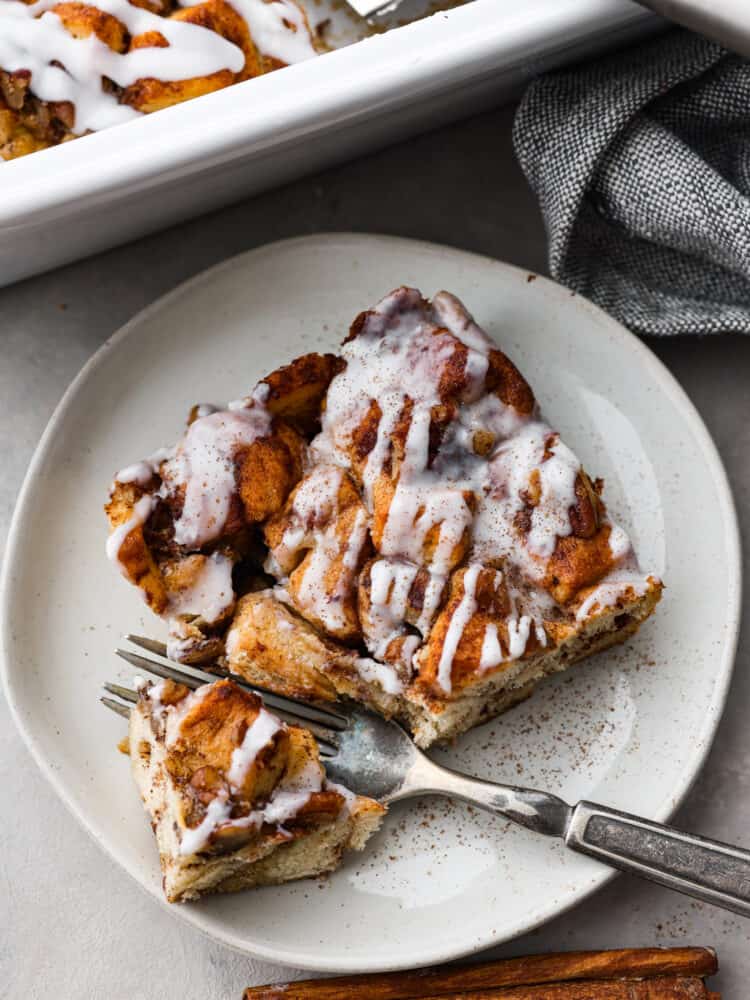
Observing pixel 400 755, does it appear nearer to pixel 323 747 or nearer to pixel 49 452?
pixel 323 747

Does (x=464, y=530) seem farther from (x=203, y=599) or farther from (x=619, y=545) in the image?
(x=203, y=599)

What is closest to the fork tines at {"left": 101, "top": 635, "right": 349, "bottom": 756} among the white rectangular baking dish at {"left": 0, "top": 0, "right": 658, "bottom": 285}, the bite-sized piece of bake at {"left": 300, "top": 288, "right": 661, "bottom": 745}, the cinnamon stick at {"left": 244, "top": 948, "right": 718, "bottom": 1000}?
the bite-sized piece of bake at {"left": 300, "top": 288, "right": 661, "bottom": 745}

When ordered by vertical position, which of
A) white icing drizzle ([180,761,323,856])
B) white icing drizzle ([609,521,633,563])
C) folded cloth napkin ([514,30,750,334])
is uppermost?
folded cloth napkin ([514,30,750,334])

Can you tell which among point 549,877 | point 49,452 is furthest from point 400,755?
point 49,452

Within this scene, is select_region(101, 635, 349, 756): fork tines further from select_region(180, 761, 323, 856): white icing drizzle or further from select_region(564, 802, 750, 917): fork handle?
select_region(564, 802, 750, 917): fork handle

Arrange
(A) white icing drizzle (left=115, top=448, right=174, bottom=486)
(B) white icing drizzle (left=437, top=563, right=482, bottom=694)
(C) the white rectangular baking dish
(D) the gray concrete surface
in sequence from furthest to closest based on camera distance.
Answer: (D) the gray concrete surface → (A) white icing drizzle (left=115, top=448, right=174, bottom=486) → (B) white icing drizzle (left=437, top=563, right=482, bottom=694) → (C) the white rectangular baking dish

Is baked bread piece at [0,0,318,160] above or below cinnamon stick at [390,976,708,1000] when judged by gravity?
above

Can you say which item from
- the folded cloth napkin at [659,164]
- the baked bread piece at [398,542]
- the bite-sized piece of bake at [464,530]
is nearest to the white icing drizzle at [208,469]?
the baked bread piece at [398,542]

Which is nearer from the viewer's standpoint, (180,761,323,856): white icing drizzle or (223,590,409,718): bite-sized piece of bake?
(180,761,323,856): white icing drizzle
